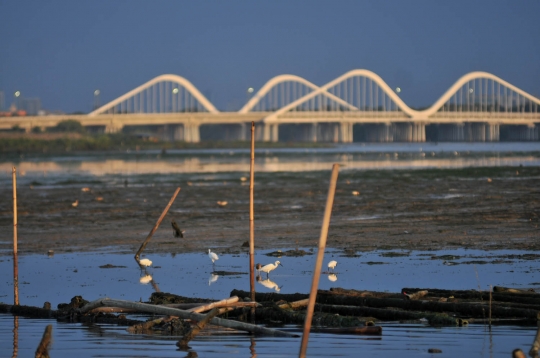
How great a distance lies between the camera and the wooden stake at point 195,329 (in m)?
7.27

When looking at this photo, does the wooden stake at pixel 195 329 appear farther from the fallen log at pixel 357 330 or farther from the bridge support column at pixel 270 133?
the bridge support column at pixel 270 133

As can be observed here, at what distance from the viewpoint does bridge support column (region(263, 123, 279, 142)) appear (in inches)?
4604

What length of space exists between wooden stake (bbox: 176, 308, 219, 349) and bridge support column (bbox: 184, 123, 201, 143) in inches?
4123

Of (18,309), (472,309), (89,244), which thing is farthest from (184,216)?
(472,309)

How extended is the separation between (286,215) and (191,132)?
93633 mm

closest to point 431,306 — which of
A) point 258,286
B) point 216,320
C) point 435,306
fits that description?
point 435,306

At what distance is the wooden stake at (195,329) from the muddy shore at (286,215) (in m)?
6.31

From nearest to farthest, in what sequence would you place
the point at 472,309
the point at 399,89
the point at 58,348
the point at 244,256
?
the point at 58,348
the point at 472,309
the point at 244,256
the point at 399,89

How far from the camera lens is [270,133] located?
390 ft

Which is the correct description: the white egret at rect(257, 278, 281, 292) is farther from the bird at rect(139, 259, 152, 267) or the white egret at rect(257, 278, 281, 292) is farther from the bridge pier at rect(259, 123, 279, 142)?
the bridge pier at rect(259, 123, 279, 142)

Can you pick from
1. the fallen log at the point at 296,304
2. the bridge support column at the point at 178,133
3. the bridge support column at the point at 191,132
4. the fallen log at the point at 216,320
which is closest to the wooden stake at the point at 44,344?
the fallen log at the point at 216,320

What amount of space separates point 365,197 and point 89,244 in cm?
1016

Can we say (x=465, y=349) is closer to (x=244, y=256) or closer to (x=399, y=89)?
(x=244, y=256)

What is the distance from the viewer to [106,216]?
68.3ft
